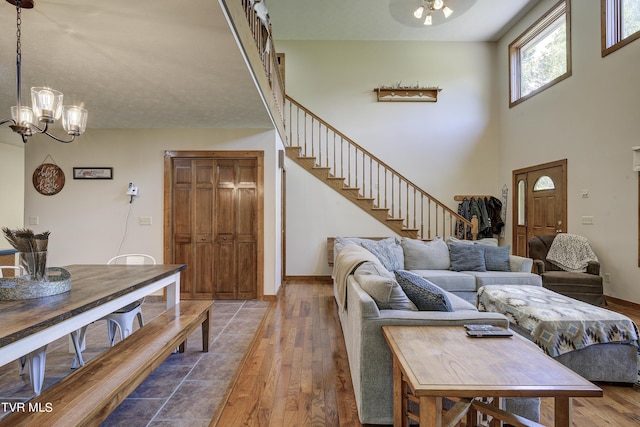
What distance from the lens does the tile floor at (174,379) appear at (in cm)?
193

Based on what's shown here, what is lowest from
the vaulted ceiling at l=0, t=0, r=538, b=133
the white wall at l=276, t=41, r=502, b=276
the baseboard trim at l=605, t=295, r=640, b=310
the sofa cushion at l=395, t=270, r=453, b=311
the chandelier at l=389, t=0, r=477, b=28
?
the baseboard trim at l=605, t=295, r=640, b=310

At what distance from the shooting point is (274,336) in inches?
127

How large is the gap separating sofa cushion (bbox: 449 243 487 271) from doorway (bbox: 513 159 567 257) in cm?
215

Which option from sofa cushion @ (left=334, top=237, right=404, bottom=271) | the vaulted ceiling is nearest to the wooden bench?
the vaulted ceiling

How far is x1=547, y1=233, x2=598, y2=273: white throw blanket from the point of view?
4.44m

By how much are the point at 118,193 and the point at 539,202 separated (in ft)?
23.2

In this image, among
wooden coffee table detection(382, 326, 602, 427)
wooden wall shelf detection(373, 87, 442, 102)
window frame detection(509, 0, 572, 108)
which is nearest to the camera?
wooden coffee table detection(382, 326, 602, 427)

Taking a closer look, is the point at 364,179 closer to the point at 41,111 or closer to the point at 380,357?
the point at 380,357

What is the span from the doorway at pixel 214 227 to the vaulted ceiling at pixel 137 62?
616 mm

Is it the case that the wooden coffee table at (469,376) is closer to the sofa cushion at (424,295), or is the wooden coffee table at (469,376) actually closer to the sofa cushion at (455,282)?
the sofa cushion at (424,295)

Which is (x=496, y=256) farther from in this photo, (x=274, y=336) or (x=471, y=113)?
(x=471, y=113)

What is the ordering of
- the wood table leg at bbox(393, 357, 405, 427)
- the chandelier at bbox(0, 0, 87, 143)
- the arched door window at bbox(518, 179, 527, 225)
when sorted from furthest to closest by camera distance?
the arched door window at bbox(518, 179, 527, 225) < the chandelier at bbox(0, 0, 87, 143) < the wood table leg at bbox(393, 357, 405, 427)

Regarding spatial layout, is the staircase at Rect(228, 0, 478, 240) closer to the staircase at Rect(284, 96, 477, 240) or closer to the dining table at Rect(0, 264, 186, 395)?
the staircase at Rect(284, 96, 477, 240)

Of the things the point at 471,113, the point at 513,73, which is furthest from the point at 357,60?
the point at 513,73
